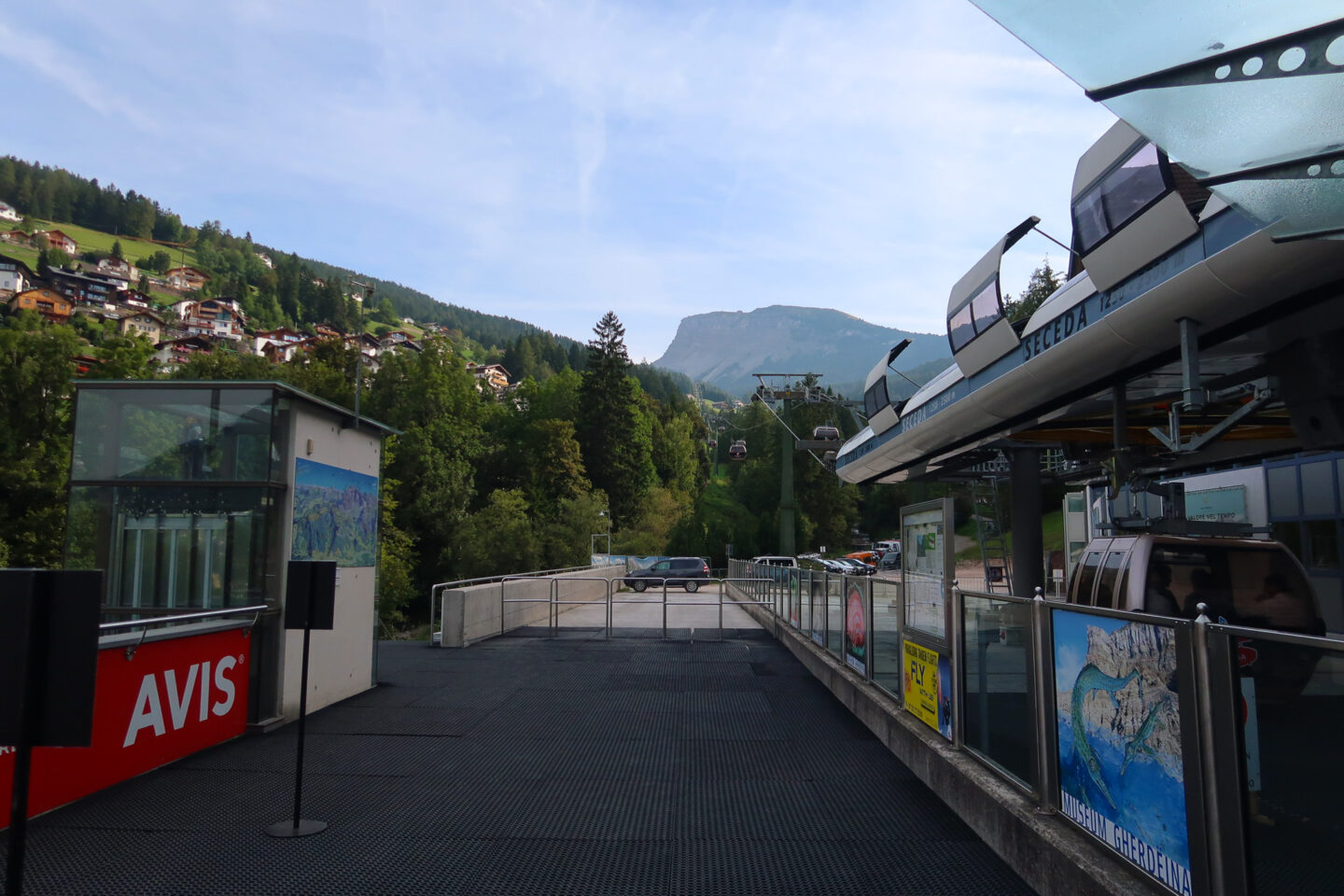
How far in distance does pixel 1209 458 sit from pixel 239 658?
13820 mm

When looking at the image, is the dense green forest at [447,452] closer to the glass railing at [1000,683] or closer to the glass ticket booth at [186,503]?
the glass ticket booth at [186,503]

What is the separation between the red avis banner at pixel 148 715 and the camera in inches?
245

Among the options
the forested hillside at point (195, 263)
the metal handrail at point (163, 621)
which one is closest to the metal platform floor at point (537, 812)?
the metal handrail at point (163, 621)

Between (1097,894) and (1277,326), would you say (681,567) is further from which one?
(1097,894)

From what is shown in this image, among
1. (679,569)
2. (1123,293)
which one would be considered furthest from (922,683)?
(679,569)

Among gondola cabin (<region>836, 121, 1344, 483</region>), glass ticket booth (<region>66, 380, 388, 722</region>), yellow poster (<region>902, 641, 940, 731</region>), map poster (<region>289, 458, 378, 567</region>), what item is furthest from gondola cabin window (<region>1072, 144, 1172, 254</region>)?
map poster (<region>289, 458, 378, 567</region>)

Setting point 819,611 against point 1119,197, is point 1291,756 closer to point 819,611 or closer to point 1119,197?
point 1119,197

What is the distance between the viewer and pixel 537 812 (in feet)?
21.1

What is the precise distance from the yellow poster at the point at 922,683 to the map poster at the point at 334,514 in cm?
613

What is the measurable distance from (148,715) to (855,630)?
678 cm

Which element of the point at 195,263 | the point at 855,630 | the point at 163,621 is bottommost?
the point at 855,630

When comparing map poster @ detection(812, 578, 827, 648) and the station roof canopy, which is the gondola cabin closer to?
the station roof canopy

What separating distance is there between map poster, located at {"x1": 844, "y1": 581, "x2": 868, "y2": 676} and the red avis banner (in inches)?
240

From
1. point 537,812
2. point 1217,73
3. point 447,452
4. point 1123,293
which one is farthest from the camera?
point 447,452
